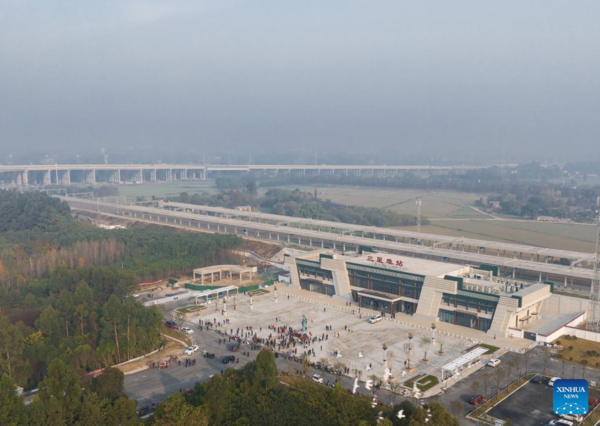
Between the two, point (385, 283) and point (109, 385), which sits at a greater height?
point (385, 283)

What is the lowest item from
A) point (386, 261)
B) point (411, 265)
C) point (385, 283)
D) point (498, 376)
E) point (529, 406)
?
point (529, 406)

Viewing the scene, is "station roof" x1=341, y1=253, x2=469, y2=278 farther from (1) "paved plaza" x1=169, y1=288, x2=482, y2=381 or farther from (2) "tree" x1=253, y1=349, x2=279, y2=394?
(2) "tree" x1=253, y1=349, x2=279, y2=394

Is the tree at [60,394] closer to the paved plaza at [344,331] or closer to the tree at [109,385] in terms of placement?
the tree at [109,385]

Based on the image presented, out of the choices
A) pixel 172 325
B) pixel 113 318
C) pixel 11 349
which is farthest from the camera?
pixel 172 325

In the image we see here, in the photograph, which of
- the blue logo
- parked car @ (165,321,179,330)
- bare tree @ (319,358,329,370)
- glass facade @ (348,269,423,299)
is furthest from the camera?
glass facade @ (348,269,423,299)

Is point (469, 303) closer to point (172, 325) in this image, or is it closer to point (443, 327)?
point (443, 327)

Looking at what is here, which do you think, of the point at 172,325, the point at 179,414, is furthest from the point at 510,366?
the point at 172,325

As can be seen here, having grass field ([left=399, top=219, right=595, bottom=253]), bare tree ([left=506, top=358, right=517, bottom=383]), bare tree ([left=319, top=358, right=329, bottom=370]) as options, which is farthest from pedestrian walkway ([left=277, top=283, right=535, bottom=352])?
grass field ([left=399, top=219, right=595, bottom=253])
